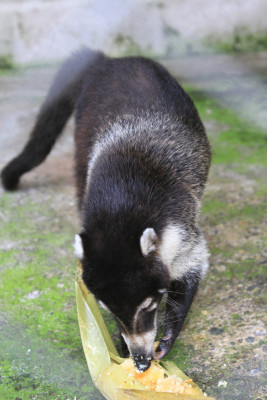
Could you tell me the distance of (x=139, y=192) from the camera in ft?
10.1

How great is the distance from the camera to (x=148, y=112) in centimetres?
374

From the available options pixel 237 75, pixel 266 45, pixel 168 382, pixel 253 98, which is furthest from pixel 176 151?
pixel 266 45

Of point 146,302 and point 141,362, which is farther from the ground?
point 146,302

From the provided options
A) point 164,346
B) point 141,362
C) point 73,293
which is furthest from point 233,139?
point 141,362

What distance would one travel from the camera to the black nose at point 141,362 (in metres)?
2.90

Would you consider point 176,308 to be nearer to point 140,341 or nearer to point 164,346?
point 164,346

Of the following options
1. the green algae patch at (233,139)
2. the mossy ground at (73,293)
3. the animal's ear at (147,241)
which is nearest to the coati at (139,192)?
the animal's ear at (147,241)

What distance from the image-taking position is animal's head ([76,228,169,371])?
2.78 meters

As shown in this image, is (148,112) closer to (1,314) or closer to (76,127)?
(76,127)

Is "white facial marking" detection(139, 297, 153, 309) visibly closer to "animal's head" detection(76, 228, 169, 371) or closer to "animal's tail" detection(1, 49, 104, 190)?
"animal's head" detection(76, 228, 169, 371)

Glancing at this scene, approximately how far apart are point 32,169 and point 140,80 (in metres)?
1.69

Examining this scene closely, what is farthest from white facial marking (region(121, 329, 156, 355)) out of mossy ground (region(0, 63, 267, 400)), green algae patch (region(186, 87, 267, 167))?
green algae patch (region(186, 87, 267, 167))

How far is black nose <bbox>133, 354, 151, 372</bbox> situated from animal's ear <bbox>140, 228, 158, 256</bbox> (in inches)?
20.7

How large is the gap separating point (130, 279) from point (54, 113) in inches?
97.3
